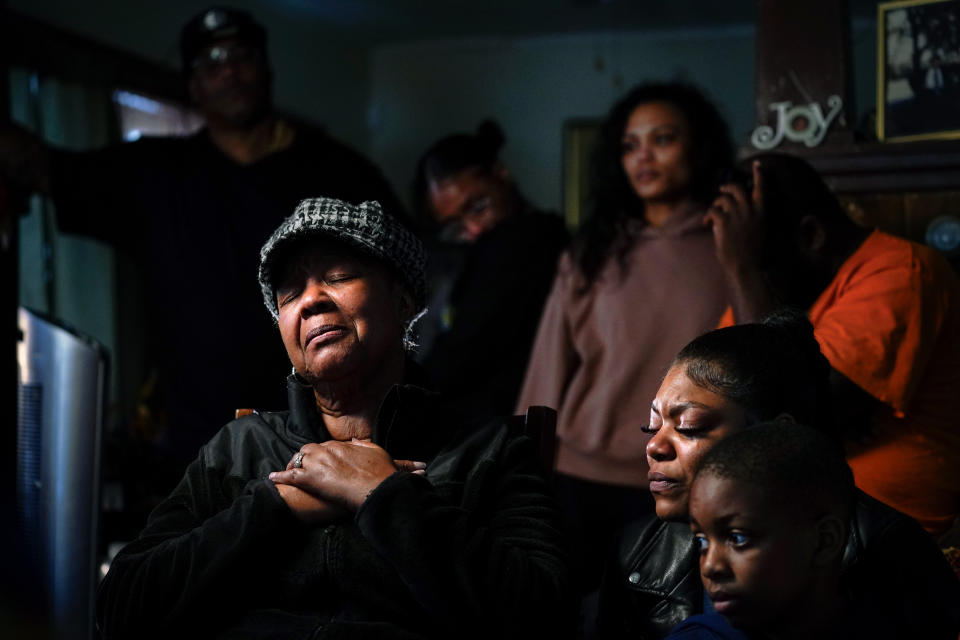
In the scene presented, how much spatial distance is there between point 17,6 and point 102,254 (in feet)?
3.34

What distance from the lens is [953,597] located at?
139 cm

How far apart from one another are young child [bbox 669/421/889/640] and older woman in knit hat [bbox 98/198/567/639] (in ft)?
0.92

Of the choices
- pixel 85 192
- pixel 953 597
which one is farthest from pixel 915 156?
pixel 85 192

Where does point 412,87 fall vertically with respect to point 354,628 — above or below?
above

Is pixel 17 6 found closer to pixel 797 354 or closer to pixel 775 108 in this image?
pixel 775 108

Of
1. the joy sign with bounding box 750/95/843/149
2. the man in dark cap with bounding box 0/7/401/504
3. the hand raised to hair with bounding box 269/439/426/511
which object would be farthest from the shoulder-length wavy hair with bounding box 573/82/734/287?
the hand raised to hair with bounding box 269/439/426/511

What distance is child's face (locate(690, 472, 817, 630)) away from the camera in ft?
4.15

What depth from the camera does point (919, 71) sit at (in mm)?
2748

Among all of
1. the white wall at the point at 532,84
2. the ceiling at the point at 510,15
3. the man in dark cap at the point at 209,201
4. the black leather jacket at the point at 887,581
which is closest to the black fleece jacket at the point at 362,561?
the black leather jacket at the point at 887,581

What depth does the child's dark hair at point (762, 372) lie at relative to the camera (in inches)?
58.4

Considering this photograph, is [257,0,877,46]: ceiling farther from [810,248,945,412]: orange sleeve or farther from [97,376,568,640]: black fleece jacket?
[97,376,568,640]: black fleece jacket

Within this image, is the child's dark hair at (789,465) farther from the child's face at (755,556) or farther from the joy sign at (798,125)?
the joy sign at (798,125)

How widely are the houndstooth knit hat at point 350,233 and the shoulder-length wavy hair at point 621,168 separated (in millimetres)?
1091

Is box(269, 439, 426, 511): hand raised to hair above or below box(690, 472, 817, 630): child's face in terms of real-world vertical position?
above
